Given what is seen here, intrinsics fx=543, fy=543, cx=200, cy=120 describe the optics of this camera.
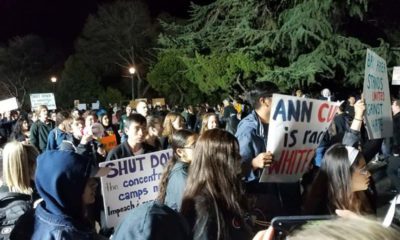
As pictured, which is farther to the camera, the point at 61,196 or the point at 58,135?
the point at 58,135

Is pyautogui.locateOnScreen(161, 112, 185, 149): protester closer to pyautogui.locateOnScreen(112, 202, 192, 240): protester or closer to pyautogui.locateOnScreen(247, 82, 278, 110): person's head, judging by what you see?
pyautogui.locateOnScreen(247, 82, 278, 110): person's head

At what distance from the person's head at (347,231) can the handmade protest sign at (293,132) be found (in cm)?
287

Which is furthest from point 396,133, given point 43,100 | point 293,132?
point 43,100

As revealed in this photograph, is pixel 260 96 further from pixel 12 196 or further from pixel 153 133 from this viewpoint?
pixel 153 133

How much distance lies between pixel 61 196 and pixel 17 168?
1670 mm

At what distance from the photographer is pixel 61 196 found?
2666 millimetres

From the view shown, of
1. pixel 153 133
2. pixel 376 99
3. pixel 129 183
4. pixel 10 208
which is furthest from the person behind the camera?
pixel 153 133

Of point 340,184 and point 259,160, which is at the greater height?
point 259,160

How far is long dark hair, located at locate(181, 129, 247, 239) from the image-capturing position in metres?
2.92

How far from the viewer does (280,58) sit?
26.6 meters

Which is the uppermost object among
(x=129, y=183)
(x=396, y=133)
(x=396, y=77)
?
(x=396, y=77)

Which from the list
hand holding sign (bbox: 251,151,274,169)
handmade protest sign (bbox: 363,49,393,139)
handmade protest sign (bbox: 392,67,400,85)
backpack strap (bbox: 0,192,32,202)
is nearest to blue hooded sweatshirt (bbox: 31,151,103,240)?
backpack strap (bbox: 0,192,32,202)

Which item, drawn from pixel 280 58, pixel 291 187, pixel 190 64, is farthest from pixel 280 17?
pixel 291 187

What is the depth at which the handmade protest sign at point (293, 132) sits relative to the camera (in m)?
4.06
